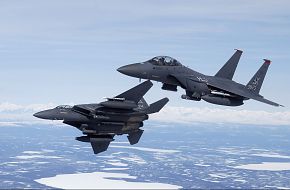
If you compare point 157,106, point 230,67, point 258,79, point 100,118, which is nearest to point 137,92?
point 157,106

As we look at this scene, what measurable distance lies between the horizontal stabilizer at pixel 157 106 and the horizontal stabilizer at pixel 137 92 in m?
3.51

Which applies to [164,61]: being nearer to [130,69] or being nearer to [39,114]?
[130,69]

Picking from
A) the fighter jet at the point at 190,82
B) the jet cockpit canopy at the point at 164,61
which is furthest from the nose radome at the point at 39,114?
the jet cockpit canopy at the point at 164,61

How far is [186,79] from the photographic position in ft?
186

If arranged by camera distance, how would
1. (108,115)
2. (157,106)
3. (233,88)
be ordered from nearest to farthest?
(108,115), (157,106), (233,88)

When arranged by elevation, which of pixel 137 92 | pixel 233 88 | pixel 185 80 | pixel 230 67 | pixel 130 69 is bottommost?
pixel 137 92

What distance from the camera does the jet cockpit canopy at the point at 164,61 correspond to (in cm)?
5559

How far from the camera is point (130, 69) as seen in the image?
168 feet

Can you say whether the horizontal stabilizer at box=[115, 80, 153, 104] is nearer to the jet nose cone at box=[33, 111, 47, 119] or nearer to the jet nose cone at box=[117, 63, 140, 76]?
the jet nose cone at box=[117, 63, 140, 76]

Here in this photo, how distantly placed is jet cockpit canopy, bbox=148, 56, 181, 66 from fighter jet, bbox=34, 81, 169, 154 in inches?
139

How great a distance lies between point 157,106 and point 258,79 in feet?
62.6

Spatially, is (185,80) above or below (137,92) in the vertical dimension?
above

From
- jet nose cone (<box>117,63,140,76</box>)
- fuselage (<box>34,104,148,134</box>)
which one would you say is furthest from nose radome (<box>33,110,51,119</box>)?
jet nose cone (<box>117,63,140,76</box>)

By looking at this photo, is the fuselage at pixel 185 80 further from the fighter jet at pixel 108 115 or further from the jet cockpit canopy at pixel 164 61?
the fighter jet at pixel 108 115
